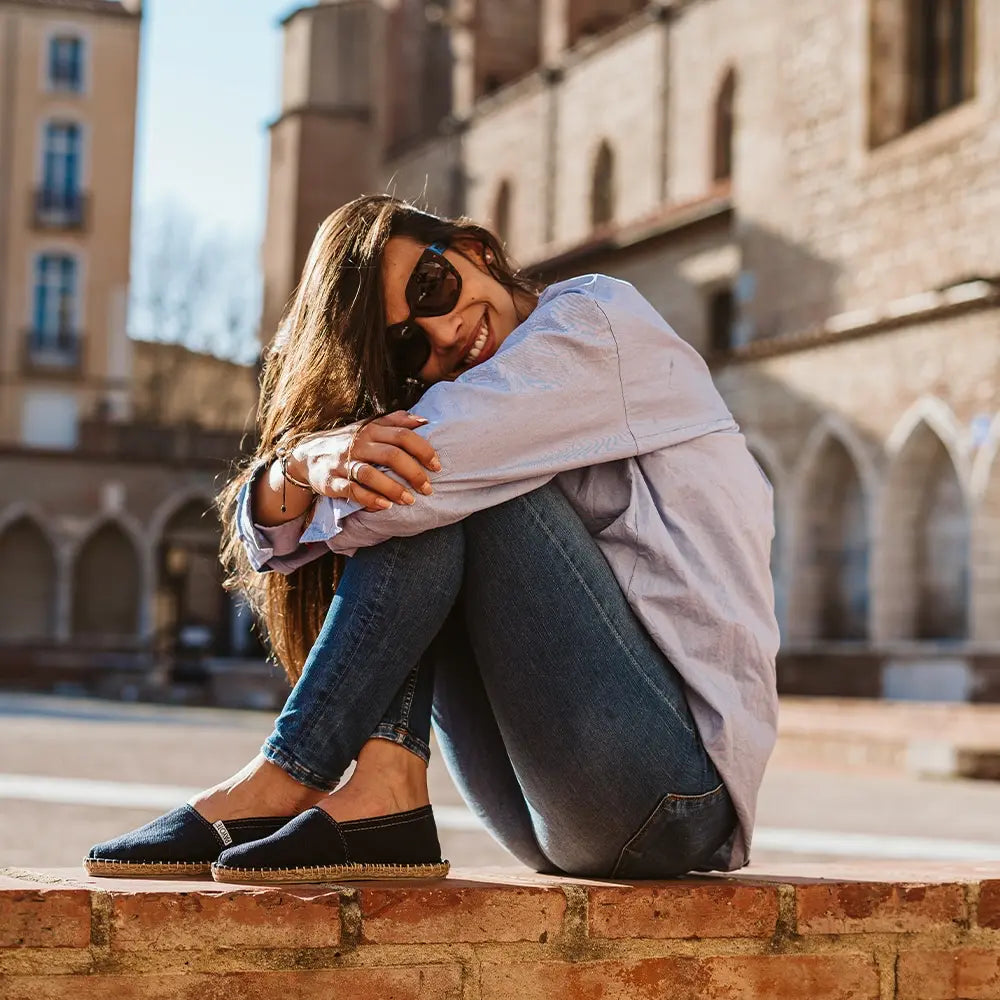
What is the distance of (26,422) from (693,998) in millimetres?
37744

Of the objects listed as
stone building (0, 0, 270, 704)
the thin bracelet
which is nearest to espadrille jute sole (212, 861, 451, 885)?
the thin bracelet

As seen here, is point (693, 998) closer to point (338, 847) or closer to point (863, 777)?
point (338, 847)

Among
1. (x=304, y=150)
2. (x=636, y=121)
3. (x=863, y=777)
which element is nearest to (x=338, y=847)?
(x=863, y=777)

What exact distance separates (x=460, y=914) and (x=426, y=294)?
3.85 ft

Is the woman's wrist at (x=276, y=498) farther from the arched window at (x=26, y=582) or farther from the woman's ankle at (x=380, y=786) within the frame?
the arched window at (x=26, y=582)

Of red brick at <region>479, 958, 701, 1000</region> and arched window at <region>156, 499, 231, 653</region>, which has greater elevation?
arched window at <region>156, 499, 231, 653</region>

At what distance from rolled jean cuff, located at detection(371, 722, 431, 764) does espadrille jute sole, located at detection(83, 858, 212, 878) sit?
0.34 metres

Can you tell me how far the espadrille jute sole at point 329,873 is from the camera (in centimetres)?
277

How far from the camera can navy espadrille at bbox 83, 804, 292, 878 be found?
286cm

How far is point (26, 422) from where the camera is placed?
3912cm

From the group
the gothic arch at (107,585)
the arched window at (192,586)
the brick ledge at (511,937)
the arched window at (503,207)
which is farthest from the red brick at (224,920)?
the gothic arch at (107,585)

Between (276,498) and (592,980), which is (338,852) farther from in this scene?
(276,498)

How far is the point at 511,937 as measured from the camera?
279cm

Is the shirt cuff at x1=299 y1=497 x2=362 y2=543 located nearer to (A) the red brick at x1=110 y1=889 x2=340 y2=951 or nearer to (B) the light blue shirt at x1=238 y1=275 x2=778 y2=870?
(B) the light blue shirt at x1=238 y1=275 x2=778 y2=870
